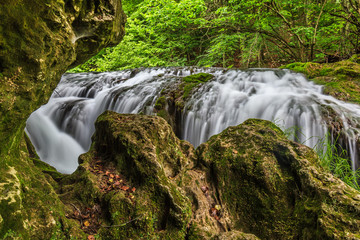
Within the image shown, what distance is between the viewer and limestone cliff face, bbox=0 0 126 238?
138 centimetres

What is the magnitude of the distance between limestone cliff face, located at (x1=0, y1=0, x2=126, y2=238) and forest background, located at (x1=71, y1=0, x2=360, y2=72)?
316 inches

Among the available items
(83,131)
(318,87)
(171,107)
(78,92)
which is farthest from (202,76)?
(78,92)

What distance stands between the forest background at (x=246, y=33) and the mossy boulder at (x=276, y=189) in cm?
657

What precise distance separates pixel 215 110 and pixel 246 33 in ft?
23.0

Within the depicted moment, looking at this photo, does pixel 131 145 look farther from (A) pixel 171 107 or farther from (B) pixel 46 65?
(A) pixel 171 107

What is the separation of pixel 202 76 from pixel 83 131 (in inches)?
159

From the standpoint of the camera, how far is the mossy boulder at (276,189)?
1.94 meters

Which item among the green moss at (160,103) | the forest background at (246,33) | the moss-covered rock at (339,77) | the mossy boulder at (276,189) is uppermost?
the forest background at (246,33)

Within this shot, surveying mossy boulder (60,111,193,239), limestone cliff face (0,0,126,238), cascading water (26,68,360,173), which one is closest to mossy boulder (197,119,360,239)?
mossy boulder (60,111,193,239)

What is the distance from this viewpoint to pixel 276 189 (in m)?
2.40

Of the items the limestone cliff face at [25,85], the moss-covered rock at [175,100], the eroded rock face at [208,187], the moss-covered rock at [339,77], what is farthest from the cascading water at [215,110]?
the limestone cliff face at [25,85]

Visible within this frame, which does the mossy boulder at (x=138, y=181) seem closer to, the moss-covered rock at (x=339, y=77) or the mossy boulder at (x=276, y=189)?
the mossy boulder at (x=276, y=189)

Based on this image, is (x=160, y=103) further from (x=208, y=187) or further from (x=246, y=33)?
(x=246, y=33)

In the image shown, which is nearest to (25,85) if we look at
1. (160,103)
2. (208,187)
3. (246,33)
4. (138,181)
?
(138,181)
